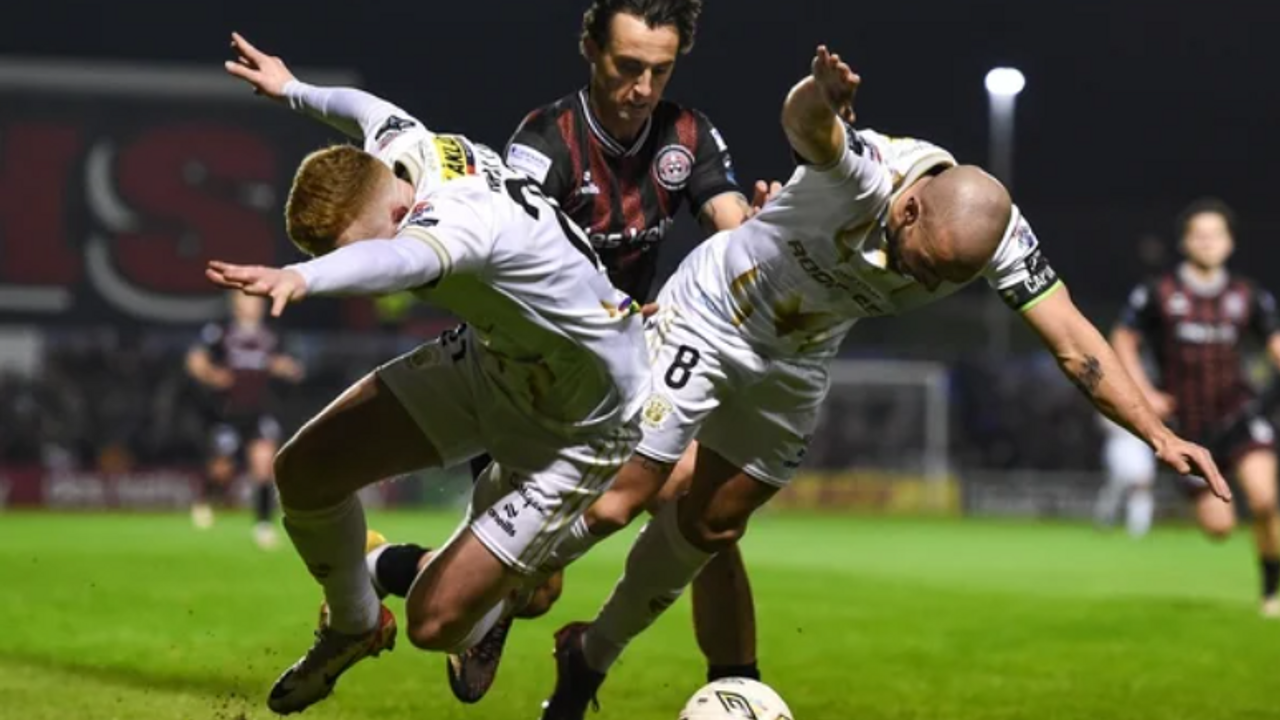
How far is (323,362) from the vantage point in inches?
1122

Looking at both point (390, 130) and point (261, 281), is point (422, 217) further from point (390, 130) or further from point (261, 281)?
point (390, 130)

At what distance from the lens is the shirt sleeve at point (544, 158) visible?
6762 mm

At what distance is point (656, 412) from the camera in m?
6.50

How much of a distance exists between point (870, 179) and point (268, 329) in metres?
15.6

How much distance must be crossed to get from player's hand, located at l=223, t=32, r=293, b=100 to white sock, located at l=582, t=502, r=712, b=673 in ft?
6.83

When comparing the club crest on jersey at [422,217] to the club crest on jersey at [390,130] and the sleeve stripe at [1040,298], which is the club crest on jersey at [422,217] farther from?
the sleeve stripe at [1040,298]

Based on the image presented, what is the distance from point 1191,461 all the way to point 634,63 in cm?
241

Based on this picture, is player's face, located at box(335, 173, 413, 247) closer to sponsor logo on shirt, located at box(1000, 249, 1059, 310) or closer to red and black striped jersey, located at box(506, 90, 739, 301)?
red and black striped jersey, located at box(506, 90, 739, 301)

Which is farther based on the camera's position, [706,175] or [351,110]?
[706,175]

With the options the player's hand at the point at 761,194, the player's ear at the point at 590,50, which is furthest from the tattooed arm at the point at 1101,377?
the player's ear at the point at 590,50

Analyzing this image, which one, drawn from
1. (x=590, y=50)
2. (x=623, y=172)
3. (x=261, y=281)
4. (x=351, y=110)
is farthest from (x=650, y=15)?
(x=261, y=281)

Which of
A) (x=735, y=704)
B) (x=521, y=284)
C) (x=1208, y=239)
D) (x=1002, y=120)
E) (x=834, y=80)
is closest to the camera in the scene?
(x=521, y=284)

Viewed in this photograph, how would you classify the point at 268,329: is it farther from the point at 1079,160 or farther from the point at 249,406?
the point at 1079,160

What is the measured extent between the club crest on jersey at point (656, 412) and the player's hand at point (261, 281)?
7.29 feet
